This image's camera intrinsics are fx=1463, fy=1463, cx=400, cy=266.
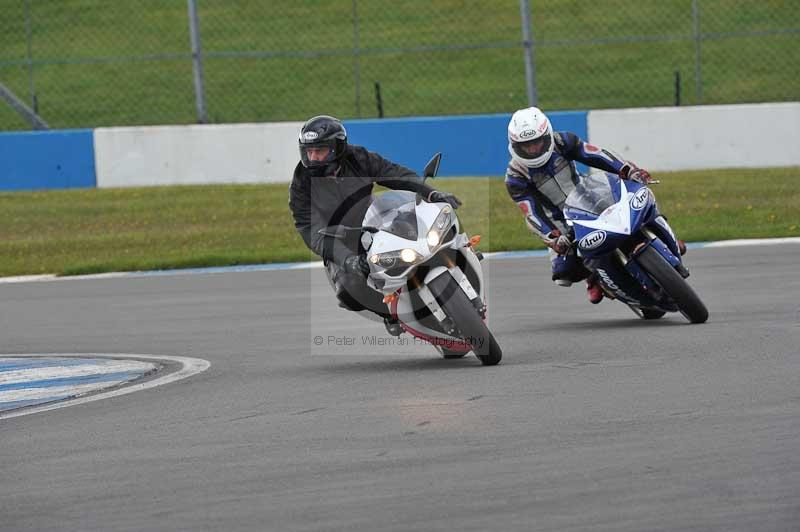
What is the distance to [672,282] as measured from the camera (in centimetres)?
931

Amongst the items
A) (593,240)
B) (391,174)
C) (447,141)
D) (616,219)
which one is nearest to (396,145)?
(447,141)

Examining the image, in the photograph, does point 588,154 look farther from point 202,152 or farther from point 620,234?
point 202,152

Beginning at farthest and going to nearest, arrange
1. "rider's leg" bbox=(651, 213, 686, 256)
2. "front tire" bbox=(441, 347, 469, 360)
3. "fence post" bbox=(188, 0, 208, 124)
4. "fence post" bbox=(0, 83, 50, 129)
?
"fence post" bbox=(0, 83, 50, 129), "fence post" bbox=(188, 0, 208, 124), "rider's leg" bbox=(651, 213, 686, 256), "front tire" bbox=(441, 347, 469, 360)

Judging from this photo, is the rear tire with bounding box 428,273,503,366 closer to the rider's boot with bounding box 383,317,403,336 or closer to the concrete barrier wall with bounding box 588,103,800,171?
the rider's boot with bounding box 383,317,403,336

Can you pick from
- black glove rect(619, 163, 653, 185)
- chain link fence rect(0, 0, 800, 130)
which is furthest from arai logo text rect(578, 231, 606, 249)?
chain link fence rect(0, 0, 800, 130)

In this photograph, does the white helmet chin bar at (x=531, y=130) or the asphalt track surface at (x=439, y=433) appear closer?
the asphalt track surface at (x=439, y=433)

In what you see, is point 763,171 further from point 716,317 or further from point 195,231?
point 716,317

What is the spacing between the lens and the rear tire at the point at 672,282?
9.31m

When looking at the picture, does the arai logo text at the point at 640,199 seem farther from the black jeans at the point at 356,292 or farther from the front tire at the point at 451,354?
the black jeans at the point at 356,292

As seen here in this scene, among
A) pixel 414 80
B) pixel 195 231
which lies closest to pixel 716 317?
pixel 195 231

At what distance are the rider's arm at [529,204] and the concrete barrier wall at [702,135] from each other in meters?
9.50

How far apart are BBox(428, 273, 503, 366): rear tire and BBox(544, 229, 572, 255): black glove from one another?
5.85 ft

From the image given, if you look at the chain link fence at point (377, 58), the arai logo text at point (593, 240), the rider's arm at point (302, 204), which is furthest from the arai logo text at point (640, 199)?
the chain link fence at point (377, 58)

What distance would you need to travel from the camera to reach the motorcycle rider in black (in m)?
8.41
